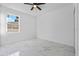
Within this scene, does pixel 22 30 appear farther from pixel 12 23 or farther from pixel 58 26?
pixel 58 26

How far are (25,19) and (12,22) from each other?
117 cm

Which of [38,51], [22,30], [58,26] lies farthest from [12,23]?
[38,51]

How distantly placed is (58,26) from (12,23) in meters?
2.85

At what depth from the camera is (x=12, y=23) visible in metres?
6.09

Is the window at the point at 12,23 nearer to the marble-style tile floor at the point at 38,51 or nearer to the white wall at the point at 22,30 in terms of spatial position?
the white wall at the point at 22,30

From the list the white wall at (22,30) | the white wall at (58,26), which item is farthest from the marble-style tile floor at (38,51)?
the white wall at (58,26)

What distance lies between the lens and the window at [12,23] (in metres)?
5.74

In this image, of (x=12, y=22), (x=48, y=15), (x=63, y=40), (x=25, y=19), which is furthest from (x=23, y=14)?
(x=63, y=40)

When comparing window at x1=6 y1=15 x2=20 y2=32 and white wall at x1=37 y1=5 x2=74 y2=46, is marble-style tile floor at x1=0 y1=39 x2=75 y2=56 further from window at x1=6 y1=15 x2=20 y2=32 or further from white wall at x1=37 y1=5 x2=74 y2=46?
window at x1=6 y1=15 x2=20 y2=32

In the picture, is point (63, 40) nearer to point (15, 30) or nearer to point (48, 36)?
point (48, 36)

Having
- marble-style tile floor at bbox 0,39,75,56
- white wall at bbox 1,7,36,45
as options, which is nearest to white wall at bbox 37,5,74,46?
white wall at bbox 1,7,36,45

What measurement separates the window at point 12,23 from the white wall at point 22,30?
24 centimetres

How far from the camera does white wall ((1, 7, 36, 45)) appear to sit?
5.21 m

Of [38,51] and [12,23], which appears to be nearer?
[38,51]
